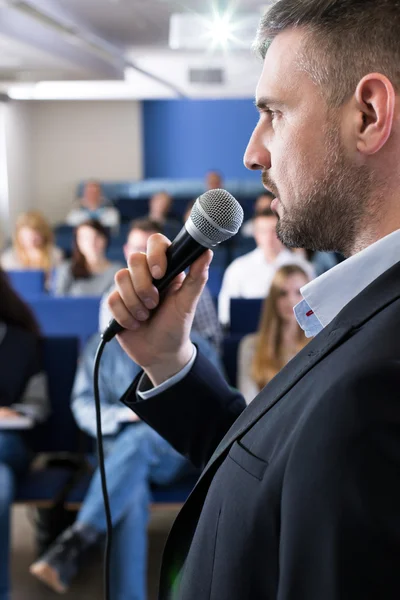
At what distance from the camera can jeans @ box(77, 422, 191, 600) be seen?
2.62m

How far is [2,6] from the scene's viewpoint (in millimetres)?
6641

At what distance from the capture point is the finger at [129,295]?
39.6 inches

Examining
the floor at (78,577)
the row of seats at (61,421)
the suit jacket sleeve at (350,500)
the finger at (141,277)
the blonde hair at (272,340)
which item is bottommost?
the floor at (78,577)

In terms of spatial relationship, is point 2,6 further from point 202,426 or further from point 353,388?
point 353,388

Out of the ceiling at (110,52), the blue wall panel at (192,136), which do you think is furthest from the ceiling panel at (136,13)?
the blue wall panel at (192,136)

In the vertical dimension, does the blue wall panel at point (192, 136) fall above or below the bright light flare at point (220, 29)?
below

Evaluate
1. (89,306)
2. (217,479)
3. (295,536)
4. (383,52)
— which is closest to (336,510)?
(295,536)

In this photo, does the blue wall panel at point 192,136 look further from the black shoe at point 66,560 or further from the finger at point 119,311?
the finger at point 119,311

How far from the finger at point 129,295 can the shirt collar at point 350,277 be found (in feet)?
1.00

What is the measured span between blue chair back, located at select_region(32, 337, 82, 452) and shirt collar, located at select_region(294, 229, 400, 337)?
2.39 m

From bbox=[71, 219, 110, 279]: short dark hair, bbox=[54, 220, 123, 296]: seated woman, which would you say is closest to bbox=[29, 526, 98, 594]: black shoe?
bbox=[54, 220, 123, 296]: seated woman

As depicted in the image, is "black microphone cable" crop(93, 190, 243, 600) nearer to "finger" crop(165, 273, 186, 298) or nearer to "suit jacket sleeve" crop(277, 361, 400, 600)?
"finger" crop(165, 273, 186, 298)

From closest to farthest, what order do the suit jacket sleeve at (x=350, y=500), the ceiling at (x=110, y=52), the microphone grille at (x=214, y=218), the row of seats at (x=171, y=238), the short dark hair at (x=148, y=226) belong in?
the suit jacket sleeve at (x=350, y=500) < the microphone grille at (x=214, y=218) < the short dark hair at (x=148, y=226) < the row of seats at (x=171, y=238) < the ceiling at (x=110, y=52)

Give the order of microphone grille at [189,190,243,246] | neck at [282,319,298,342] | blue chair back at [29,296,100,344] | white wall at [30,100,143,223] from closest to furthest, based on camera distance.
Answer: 1. microphone grille at [189,190,243,246]
2. neck at [282,319,298,342]
3. blue chair back at [29,296,100,344]
4. white wall at [30,100,143,223]
